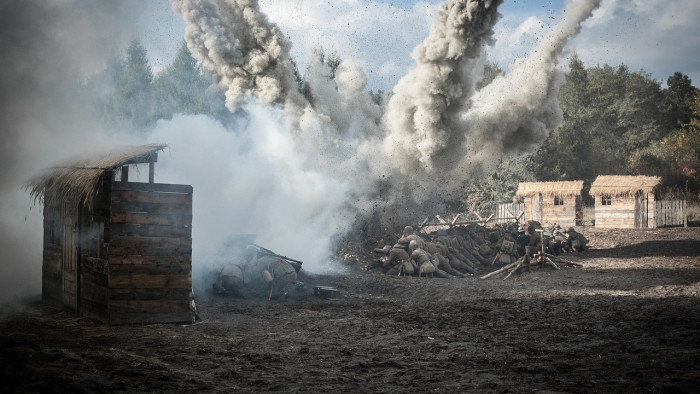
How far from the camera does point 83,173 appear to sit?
1228 centimetres

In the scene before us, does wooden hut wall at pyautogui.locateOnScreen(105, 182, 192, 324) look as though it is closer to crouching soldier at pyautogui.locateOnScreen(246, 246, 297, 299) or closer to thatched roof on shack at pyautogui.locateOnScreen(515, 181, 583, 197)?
crouching soldier at pyautogui.locateOnScreen(246, 246, 297, 299)

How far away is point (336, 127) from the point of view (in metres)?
30.0

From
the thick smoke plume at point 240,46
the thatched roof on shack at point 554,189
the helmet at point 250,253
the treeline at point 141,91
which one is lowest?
the helmet at point 250,253

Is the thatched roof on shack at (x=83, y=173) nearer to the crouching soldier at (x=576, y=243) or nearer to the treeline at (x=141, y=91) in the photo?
the crouching soldier at (x=576, y=243)

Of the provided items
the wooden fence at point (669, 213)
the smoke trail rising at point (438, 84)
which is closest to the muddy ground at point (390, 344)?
the smoke trail rising at point (438, 84)

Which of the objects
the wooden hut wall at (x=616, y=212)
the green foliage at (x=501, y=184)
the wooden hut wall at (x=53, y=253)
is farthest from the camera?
the green foliage at (x=501, y=184)

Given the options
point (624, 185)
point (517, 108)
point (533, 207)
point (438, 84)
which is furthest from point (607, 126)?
point (438, 84)

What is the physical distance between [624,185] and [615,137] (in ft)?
84.3

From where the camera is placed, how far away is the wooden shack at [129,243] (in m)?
11.8

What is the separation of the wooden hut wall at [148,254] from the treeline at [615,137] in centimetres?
3762

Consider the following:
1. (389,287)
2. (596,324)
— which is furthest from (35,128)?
(596,324)

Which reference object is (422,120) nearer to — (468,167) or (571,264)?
(468,167)

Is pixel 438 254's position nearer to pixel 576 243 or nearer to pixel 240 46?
pixel 576 243

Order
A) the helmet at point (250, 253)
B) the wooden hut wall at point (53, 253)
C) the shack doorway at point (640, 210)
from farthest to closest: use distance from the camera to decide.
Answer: the shack doorway at point (640, 210)
the helmet at point (250, 253)
the wooden hut wall at point (53, 253)
